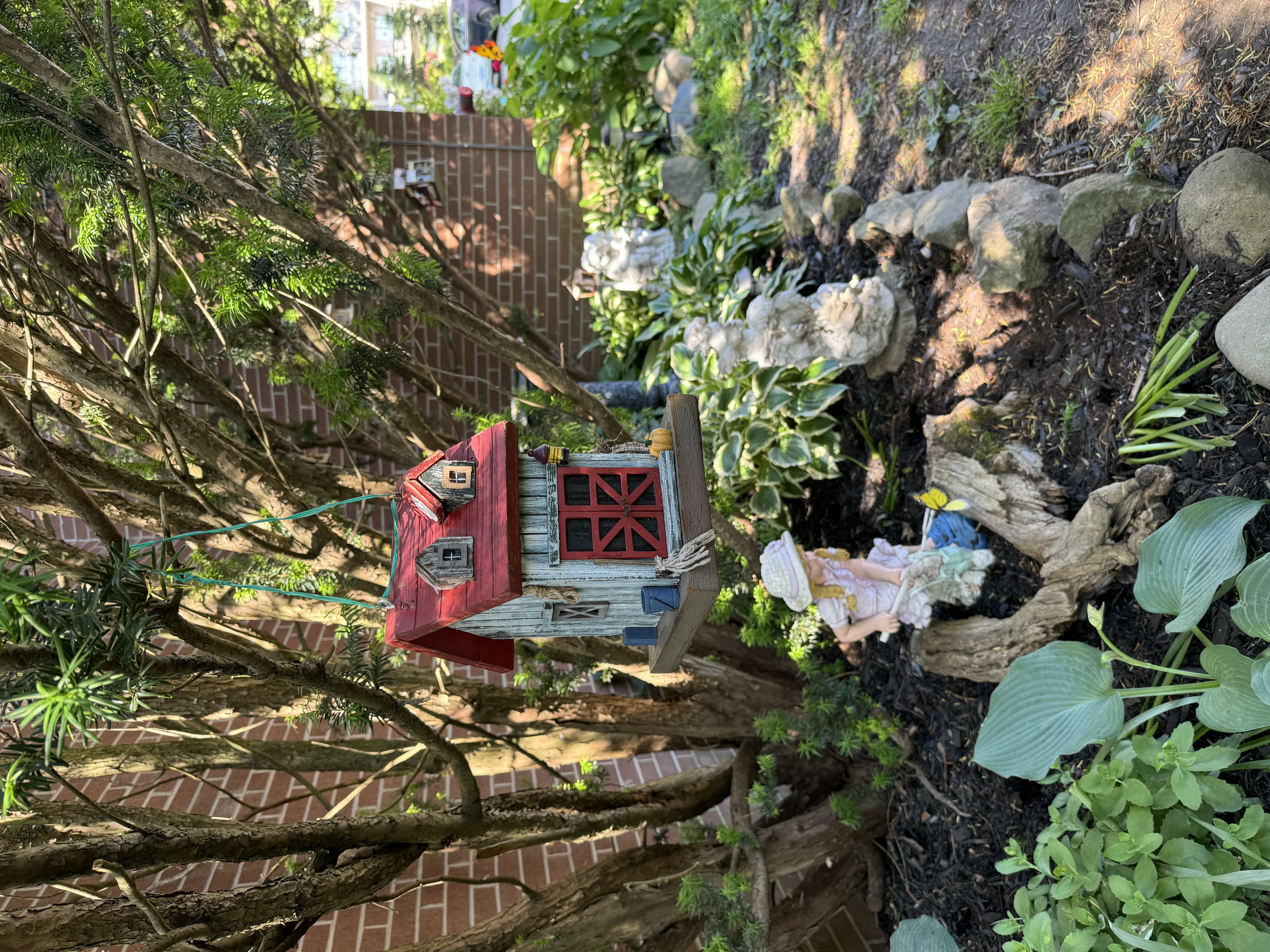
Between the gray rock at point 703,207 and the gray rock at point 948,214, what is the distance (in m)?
1.81

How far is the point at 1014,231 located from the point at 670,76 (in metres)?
3.68

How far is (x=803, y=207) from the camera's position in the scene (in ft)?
12.5

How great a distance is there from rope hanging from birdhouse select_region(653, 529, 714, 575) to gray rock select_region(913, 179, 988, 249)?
174cm

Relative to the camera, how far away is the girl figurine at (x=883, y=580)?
2.59 metres

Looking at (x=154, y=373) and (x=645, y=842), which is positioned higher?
(x=154, y=373)

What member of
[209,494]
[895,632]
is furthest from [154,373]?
[895,632]

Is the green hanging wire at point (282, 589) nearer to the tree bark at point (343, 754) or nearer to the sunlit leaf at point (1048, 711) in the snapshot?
the tree bark at point (343, 754)

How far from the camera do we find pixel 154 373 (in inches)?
98.2

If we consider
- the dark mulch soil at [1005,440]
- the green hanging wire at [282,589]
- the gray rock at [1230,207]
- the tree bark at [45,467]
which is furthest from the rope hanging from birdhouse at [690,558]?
the gray rock at [1230,207]

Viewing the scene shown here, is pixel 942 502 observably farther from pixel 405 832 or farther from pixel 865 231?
pixel 405 832

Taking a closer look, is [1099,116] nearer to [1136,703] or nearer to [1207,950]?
[1136,703]

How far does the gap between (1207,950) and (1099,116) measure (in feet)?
7.27

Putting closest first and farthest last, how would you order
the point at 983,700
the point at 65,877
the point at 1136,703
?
the point at 65,877 → the point at 1136,703 → the point at 983,700

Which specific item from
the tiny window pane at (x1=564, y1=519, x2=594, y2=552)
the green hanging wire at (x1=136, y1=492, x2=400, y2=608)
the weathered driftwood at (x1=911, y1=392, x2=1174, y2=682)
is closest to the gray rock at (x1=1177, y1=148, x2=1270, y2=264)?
the weathered driftwood at (x1=911, y1=392, x2=1174, y2=682)
